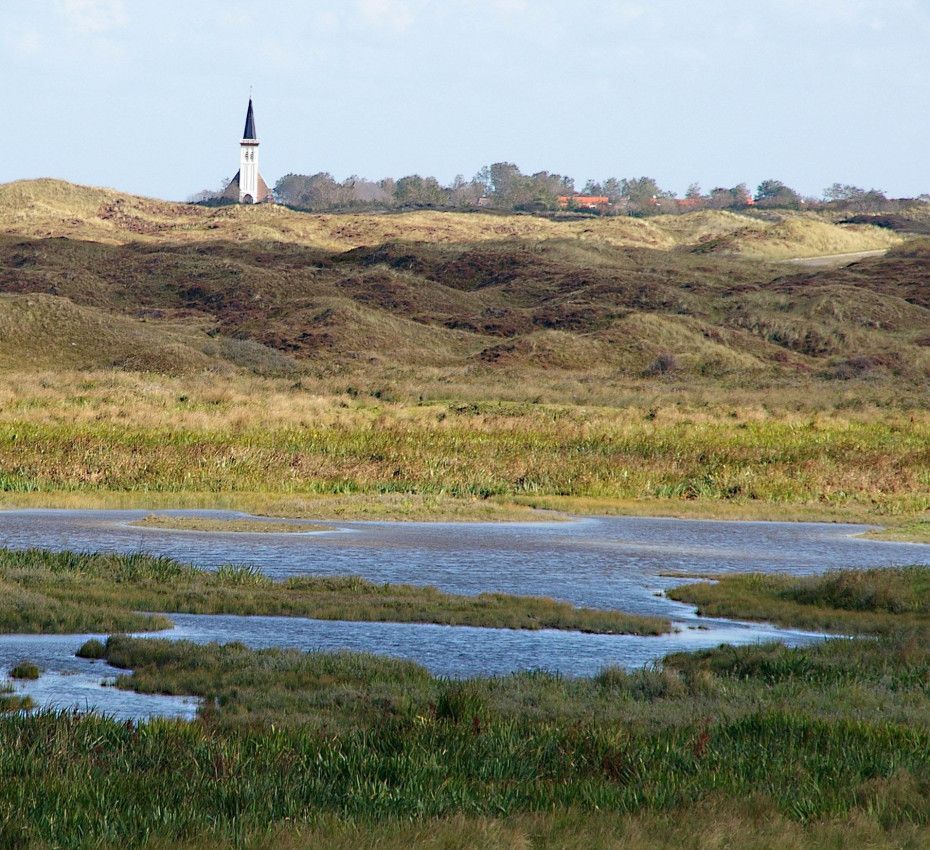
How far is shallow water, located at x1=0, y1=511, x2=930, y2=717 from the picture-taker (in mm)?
13867

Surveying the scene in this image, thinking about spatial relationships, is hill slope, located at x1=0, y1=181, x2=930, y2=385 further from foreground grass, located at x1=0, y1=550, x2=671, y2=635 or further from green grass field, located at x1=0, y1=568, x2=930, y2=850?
green grass field, located at x1=0, y1=568, x2=930, y2=850

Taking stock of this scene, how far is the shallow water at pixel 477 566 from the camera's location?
13867mm

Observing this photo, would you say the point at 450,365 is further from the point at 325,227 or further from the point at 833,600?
the point at 325,227

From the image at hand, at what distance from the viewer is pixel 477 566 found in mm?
21859

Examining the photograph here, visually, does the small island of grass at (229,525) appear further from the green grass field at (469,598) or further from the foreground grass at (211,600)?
the foreground grass at (211,600)

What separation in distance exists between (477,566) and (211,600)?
5.92 meters

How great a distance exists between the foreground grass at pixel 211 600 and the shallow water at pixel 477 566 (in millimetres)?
393

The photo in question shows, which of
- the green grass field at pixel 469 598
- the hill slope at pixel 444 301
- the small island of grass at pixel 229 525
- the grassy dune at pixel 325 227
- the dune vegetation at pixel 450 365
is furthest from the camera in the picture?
the grassy dune at pixel 325 227

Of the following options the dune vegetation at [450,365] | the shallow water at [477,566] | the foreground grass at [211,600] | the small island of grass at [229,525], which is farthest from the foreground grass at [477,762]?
the dune vegetation at [450,365]

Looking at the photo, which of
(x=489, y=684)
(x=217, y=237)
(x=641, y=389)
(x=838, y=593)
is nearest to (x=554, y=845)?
(x=489, y=684)

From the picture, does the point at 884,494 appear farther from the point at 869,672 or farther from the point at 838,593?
the point at 869,672

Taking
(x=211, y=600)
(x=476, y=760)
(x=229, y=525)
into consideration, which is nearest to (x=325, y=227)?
(x=229, y=525)

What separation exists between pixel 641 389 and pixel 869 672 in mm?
59820

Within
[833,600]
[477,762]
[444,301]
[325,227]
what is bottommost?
[833,600]
